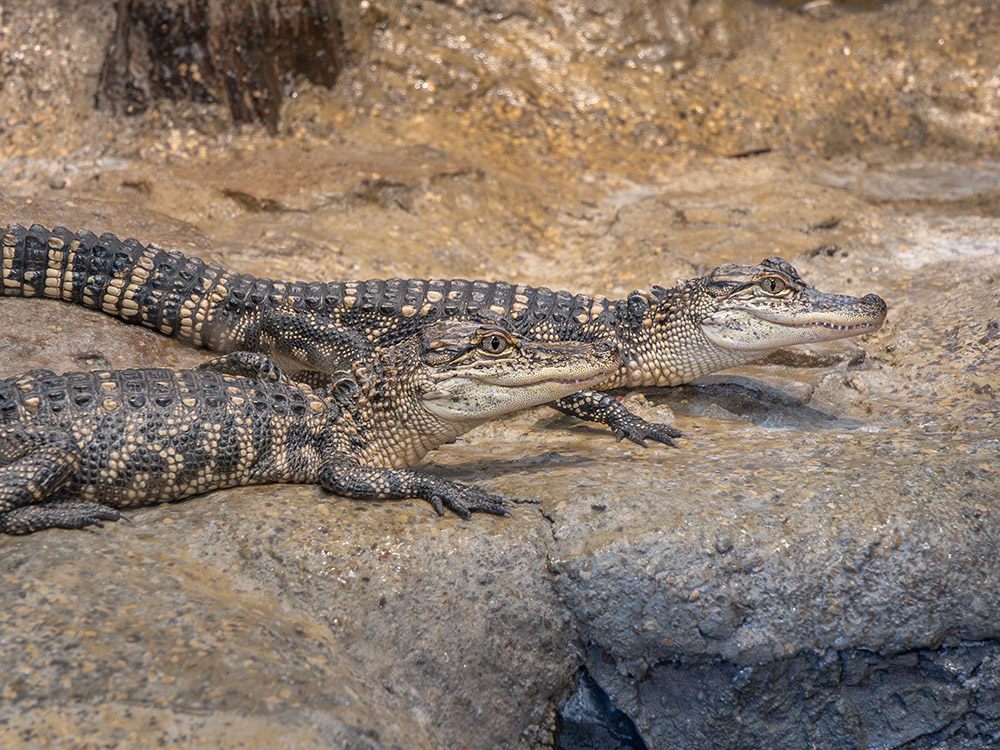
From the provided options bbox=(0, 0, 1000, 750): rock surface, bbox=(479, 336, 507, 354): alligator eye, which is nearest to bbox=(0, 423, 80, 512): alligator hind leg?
bbox=(0, 0, 1000, 750): rock surface

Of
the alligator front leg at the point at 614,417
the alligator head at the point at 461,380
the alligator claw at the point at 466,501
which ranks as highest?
the alligator head at the point at 461,380

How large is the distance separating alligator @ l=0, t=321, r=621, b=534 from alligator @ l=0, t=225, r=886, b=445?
121cm

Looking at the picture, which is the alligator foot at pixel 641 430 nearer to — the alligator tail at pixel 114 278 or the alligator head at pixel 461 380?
the alligator head at pixel 461 380

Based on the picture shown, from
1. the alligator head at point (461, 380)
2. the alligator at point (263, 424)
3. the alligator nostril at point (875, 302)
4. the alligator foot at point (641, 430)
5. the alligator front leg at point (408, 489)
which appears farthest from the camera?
the alligator nostril at point (875, 302)

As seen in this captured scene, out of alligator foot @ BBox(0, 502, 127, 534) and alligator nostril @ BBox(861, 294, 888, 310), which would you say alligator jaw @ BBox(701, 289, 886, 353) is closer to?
alligator nostril @ BBox(861, 294, 888, 310)

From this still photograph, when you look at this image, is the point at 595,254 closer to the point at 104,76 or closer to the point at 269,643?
the point at 104,76

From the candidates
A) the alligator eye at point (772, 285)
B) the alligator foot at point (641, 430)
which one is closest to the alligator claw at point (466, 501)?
the alligator foot at point (641, 430)

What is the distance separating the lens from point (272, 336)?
5465mm

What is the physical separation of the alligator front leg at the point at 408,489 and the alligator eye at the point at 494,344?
0.58 metres

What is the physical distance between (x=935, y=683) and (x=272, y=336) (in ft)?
12.4

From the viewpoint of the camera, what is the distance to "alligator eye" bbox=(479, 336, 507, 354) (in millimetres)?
3959

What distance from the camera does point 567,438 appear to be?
4.76m

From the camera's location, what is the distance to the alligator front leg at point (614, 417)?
4.61m

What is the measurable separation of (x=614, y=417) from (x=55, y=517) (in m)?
2.62
